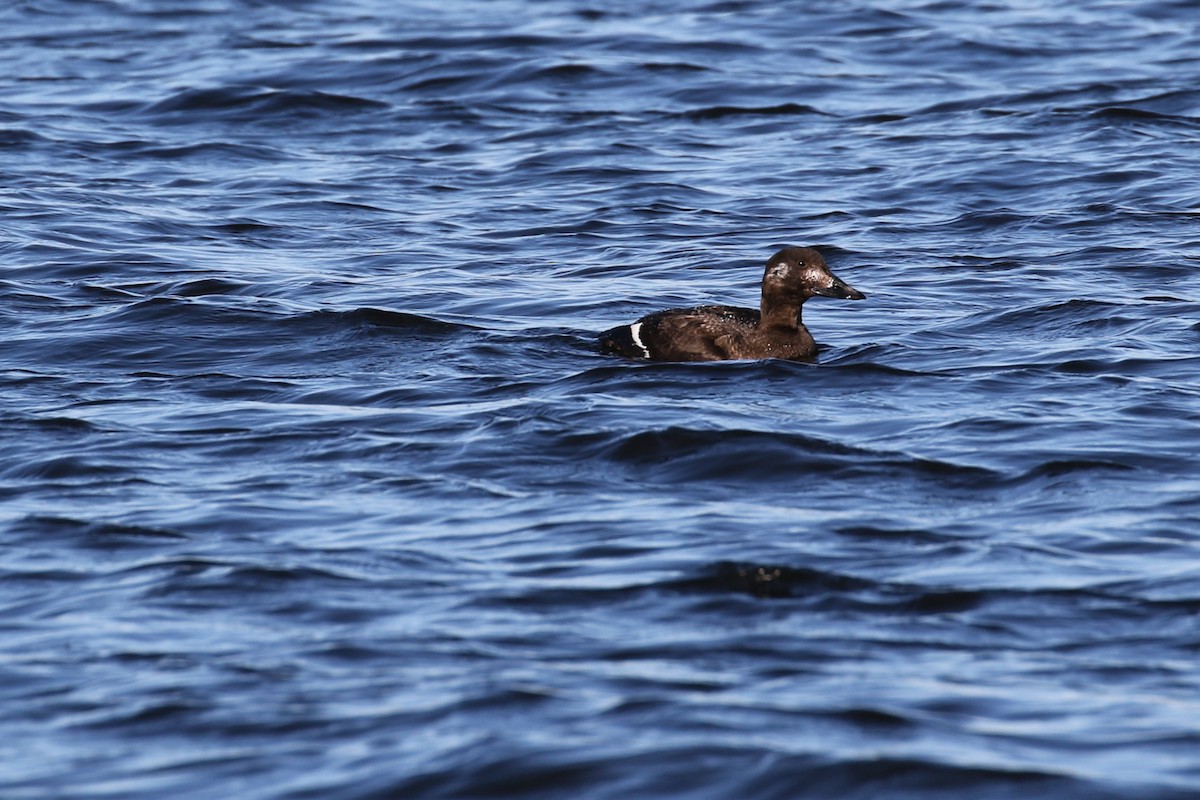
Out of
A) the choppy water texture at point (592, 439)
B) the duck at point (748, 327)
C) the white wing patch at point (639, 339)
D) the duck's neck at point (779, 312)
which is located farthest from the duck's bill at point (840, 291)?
the white wing patch at point (639, 339)

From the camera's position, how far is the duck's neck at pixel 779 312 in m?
12.3

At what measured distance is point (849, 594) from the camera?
778cm

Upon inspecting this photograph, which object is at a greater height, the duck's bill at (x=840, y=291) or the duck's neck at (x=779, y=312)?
the duck's bill at (x=840, y=291)

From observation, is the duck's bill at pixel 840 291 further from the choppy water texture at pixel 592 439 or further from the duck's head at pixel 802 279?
the choppy water texture at pixel 592 439

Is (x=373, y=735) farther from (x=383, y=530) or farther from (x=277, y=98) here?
(x=277, y=98)

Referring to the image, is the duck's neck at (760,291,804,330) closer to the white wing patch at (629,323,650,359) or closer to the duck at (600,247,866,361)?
the duck at (600,247,866,361)

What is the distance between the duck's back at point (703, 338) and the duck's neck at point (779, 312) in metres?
0.06

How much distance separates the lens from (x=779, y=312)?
40.5 ft

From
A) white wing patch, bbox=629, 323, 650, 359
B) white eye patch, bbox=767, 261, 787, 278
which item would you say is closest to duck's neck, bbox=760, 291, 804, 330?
white eye patch, bbox=767, 261, 787, 278

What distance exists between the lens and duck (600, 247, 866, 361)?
39.2 feet

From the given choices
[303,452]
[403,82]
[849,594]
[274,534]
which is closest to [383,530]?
[274,534]

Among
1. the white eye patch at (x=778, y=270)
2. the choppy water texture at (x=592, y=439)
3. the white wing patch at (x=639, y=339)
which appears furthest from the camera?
the white eye patch at (x=778, y=270)

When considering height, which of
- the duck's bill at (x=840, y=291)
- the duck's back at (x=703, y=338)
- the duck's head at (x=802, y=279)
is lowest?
the duck's back at (x=703, y=338)

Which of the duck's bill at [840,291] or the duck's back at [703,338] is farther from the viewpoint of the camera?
the duck's bill at [840,291]
